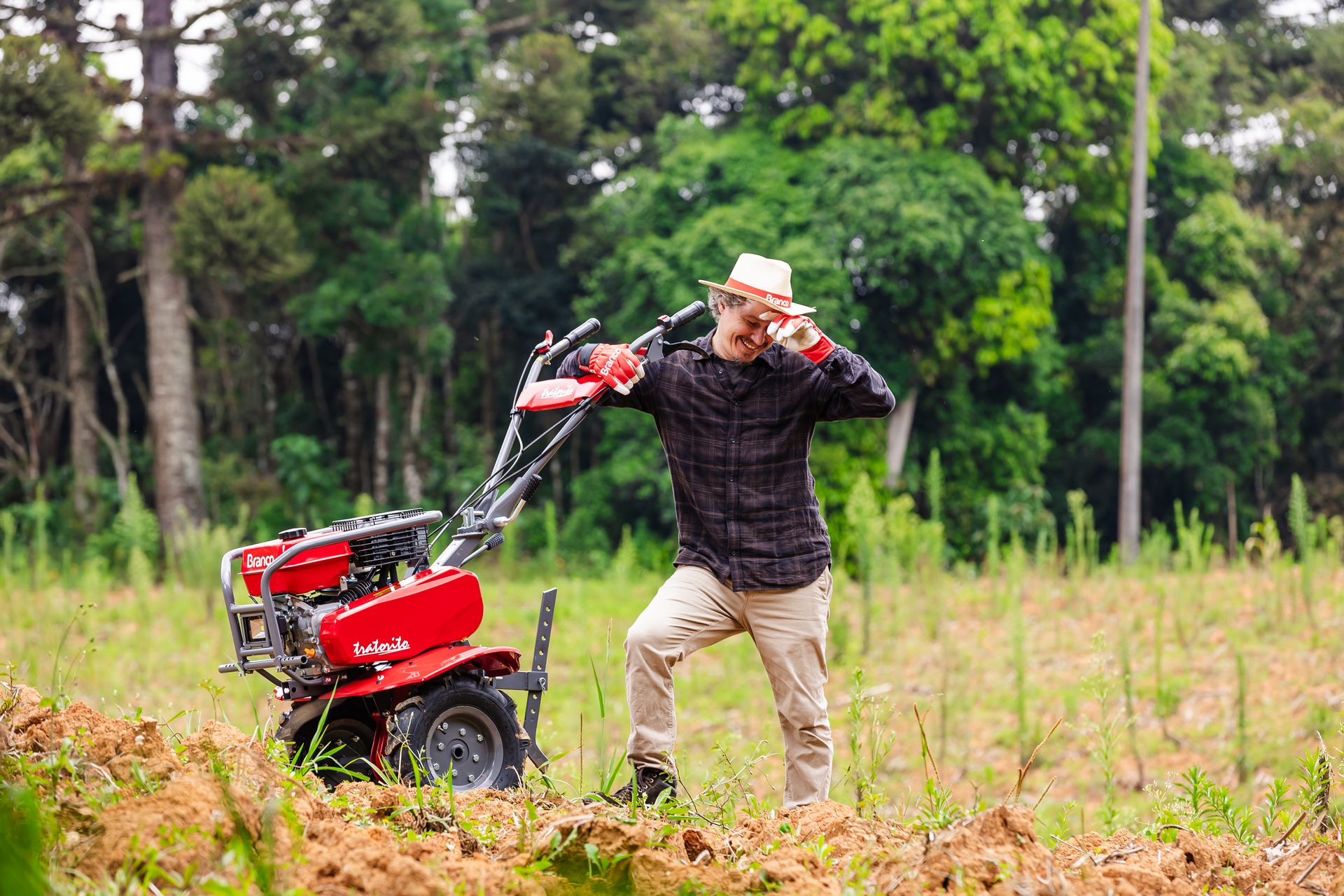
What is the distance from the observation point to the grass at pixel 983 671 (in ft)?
28.2

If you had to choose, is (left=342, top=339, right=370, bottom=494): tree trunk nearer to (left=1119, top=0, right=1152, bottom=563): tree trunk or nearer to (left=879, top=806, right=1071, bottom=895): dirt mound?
(left=1119, top=0, right=1152, bottom=563): tree trunk

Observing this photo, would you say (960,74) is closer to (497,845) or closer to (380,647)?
(380,647)

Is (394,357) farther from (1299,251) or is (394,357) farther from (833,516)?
(1299,251)

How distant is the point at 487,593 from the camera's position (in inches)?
560

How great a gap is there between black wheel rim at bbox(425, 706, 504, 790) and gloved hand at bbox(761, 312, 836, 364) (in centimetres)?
159

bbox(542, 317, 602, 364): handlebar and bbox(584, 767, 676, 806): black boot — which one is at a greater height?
bbox(542, 317, 602, 364): handlebar

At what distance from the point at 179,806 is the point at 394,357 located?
20.5 meters

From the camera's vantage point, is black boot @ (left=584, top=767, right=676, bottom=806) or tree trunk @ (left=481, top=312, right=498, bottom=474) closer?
black boot @ (left=584, top=767, right=676, bottom=806)

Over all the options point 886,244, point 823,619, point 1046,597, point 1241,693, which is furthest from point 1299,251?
point 823,619

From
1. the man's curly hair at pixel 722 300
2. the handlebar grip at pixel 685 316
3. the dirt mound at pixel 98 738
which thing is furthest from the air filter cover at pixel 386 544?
the man's curly hair at pixel 722 300

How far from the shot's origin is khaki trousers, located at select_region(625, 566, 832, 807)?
421 centimetres

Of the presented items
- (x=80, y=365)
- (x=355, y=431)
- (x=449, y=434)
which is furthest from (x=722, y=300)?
(x=355, y=431)

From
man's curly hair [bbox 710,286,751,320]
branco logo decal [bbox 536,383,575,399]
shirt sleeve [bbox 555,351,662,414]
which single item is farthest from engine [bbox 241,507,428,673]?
man's curly hair [bbox 710,286,751,320]

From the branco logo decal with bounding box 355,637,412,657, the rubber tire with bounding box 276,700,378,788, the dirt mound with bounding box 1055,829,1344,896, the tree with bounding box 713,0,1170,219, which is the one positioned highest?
the tree with bounding box 713,0,1170,219
